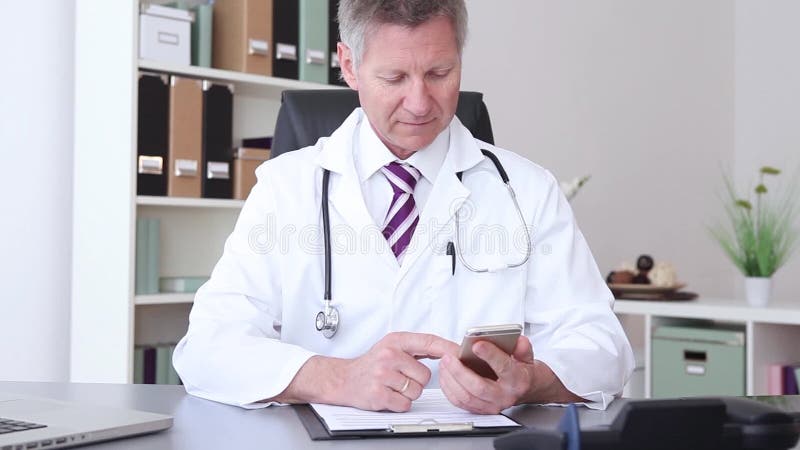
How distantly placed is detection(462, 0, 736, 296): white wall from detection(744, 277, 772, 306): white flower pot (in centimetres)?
102

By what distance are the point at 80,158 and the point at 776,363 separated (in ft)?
7.67

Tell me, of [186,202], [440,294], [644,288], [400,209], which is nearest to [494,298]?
[440,294]

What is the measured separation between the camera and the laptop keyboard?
0.90 m

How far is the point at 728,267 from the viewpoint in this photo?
4.77m

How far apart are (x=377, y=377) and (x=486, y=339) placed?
141 millimetres

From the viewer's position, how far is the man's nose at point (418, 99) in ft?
4.64

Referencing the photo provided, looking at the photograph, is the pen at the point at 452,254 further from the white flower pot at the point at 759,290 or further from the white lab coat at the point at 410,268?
the white flower pot at the point at 759,290

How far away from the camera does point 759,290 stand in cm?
307

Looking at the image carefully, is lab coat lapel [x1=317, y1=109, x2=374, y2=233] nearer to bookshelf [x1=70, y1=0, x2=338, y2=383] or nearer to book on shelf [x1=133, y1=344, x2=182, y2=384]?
bookshelf [x1=70, y1=0, x2=338, y2=383]

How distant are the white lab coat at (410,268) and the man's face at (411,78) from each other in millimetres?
125

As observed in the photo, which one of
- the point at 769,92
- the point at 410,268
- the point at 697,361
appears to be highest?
the point at 769,92

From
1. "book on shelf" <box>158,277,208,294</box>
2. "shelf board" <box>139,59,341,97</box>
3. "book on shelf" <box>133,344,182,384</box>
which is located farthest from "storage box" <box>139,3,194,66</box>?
"book on shelf" <box>133,344,182,384</box>

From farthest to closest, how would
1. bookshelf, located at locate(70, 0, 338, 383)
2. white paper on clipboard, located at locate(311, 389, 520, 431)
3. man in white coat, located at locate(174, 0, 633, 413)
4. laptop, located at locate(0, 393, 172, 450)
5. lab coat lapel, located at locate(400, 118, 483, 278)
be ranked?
bookshelf, located at locate(70, 0, 338, 383)
lab coat lapel, located at locate(400, 118, 483, 278)
man in white coat, located at locate(174, 0, 633, 413)
white paper on clipboard, located at locate(311, 389, 520, 431)
laptop, located at locate(0, 393, 172, 450)

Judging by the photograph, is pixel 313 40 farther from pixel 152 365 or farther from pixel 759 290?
pixel 759 290
